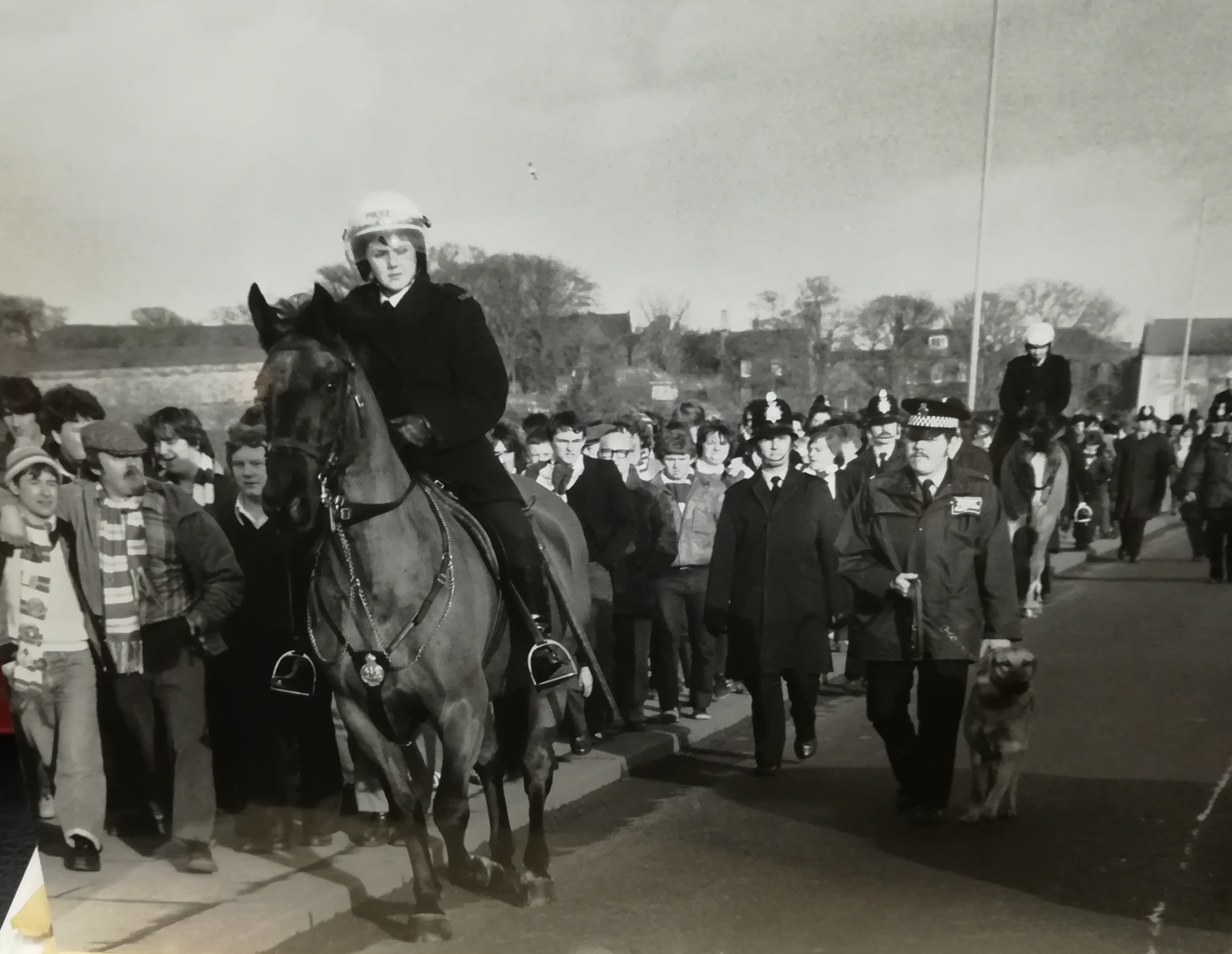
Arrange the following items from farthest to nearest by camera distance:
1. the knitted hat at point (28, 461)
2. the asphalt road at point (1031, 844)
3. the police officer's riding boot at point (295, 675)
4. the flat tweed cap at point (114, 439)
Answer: the knitted hat at point (28, 461)
the flat tweed cap at point (114, 439)
the police officer's riding boot at point (295, 675)
the asphalt road at point (1031, 844)

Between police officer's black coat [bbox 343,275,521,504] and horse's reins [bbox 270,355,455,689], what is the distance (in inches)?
4.7

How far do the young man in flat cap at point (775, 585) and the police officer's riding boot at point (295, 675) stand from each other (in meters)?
1.20

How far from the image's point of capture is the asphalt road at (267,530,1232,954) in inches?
145

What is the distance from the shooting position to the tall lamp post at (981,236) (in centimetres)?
351

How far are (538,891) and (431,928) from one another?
0.34m

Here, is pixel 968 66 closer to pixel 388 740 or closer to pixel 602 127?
pixel 602 127

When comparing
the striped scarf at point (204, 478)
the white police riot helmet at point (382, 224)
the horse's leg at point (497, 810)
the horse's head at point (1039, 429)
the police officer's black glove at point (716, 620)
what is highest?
the white police riot helmet at point (382, 224)

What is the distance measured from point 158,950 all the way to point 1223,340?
3754 millimetres

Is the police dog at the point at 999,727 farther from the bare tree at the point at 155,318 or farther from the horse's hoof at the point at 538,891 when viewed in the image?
the bare tree at the point at 155,318

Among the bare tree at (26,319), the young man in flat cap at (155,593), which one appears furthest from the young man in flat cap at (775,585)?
the bare tree at (26,319)

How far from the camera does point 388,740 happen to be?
12.3ft

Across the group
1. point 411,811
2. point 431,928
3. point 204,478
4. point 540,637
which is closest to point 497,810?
point 411,811

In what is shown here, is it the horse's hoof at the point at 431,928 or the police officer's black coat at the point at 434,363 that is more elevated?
the police officer's black coat at the point at 434,363

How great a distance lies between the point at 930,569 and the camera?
11.9 ft
